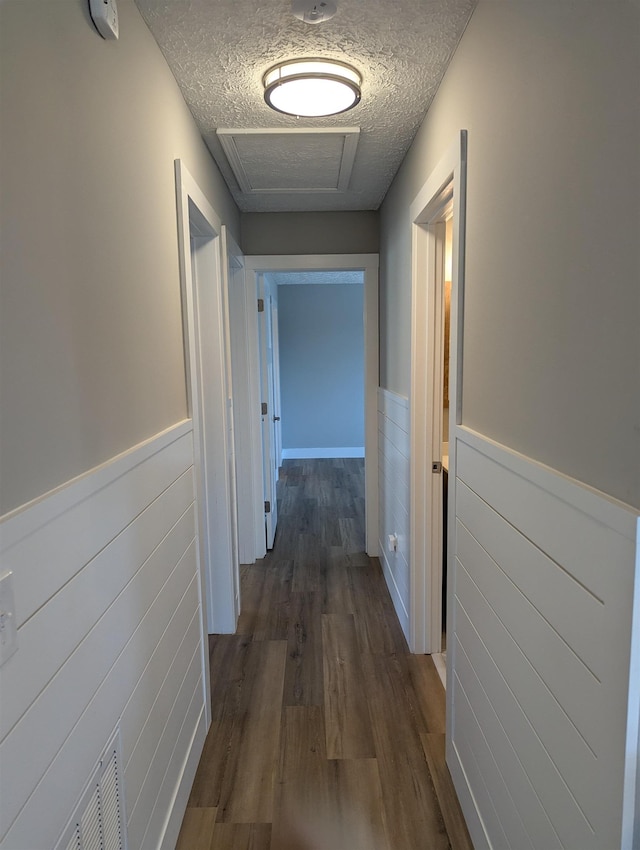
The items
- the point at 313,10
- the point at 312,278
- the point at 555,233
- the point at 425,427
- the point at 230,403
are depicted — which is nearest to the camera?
the point at 555,233

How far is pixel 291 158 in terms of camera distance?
2.45m

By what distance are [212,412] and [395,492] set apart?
1104mm

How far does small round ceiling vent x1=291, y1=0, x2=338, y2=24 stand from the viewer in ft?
4.37

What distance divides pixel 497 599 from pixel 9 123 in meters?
1.37

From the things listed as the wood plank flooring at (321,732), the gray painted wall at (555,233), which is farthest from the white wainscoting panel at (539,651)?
the wood plank flooring at (321,732)

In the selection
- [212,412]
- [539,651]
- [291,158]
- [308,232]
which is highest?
[291,158]

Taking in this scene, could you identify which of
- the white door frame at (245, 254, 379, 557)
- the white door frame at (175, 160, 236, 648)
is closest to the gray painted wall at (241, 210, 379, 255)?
the white door frame at (245, 254, 379, 557)

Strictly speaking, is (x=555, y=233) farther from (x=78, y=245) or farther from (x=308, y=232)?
(x=308, y=232)

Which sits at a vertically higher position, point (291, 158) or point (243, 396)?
point (291, 158)

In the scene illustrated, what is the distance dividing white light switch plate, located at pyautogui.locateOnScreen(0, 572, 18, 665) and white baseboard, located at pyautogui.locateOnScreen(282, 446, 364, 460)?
648 centimetres

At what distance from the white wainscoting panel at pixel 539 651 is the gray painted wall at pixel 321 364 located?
547 centimetres

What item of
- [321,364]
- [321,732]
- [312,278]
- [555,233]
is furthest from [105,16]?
[321,364]

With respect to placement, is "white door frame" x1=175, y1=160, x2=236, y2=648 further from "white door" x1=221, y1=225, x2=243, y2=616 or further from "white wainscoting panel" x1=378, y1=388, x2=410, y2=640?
"white wainscoting panel" x1=378, y1=388, x2=410, y2=640

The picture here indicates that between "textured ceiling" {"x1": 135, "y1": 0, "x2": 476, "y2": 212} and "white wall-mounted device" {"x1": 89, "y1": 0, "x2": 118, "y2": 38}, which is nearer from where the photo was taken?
"white wall-mounted device" {"x1": 89, "y1": 0, "x2": 118, "y2": 38}
